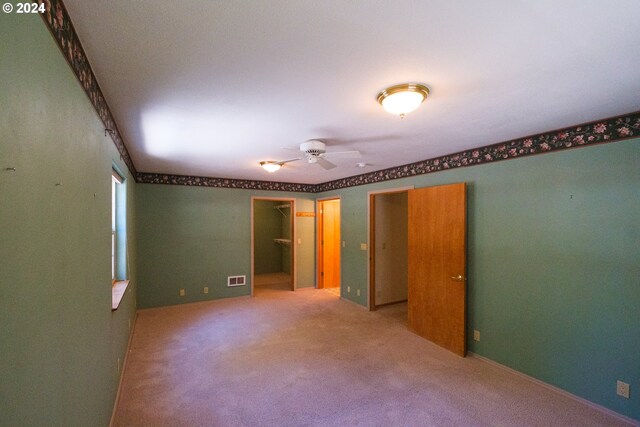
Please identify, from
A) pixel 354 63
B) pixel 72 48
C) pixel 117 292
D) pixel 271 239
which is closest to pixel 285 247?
pixel 271 239

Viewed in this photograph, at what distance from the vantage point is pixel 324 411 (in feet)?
7.79

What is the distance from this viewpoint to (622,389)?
231cm

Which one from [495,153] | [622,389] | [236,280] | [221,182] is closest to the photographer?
[622,389]

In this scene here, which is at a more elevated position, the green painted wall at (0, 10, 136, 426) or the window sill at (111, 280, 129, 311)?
the green painted wall at (0, 10, 136, 426)

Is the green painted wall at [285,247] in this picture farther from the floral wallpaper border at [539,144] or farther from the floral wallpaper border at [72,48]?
the floral wallpaper border at [72,48]

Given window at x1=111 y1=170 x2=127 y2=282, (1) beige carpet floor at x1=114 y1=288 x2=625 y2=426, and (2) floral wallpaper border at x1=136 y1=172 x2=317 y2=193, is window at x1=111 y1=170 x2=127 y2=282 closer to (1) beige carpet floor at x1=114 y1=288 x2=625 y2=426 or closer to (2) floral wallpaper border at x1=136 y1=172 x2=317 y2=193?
(1) beige carpet floor at x1=114 y1=288 x2=625 y2=426

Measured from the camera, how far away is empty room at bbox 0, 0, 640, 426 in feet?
3.60

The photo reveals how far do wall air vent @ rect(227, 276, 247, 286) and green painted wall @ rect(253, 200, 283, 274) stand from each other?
7.97 ft

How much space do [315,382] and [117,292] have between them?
2078mm

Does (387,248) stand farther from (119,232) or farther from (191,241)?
(119,232)

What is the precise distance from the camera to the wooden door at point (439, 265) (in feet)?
11.1

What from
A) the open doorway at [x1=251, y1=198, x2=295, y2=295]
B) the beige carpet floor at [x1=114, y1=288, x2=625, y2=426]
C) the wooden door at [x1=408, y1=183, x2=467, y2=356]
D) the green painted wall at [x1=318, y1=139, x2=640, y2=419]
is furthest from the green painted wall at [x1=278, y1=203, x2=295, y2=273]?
the green painted wall at [x1=318, y1=139, x2=640, y2=419]

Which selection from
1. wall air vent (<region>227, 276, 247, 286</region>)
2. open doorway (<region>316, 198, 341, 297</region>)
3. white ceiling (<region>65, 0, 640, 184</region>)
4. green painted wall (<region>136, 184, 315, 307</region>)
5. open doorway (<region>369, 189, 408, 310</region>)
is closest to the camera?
white ceiling (<region>65, 0, 640, 184</region>)

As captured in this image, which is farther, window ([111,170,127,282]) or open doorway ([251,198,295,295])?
open doorway ([251,198,295,295])
